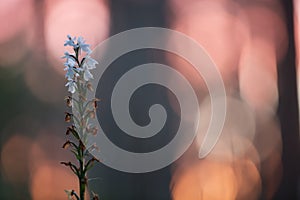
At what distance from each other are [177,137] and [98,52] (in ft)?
1.83

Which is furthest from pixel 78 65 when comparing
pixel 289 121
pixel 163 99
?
pixel 289 121

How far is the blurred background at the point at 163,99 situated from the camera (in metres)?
1.78

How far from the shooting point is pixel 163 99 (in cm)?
181

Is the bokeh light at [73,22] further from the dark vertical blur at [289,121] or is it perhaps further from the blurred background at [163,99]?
the dark vertical blur at [289,121]

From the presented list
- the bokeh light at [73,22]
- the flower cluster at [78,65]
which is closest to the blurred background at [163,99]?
the bokeh light at [73,22]

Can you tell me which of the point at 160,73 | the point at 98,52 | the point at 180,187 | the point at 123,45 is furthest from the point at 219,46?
the point at 180,187

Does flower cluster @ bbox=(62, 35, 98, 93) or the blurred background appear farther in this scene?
the blurred background

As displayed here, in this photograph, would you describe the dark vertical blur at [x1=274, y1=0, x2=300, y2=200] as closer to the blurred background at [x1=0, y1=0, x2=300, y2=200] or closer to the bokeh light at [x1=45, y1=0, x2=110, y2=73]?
the blurred background at [x1=0, y1=0, x2=300, y2=200]

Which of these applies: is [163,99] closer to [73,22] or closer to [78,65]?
[73,22]

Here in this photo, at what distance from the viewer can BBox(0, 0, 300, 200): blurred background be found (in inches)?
70.1

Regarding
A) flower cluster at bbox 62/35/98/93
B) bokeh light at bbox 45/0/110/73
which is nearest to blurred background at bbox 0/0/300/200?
bokeh light at bbox 45/0/110/73

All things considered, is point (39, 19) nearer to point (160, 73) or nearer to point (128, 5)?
point (128, 5)

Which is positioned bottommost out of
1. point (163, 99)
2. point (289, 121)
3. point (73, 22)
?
point (289, 121)

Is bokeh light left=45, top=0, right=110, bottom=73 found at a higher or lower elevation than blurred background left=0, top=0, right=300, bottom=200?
higher
